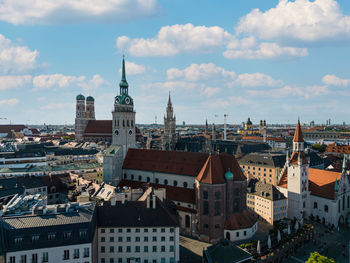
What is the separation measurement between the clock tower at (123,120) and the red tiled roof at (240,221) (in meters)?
42.7

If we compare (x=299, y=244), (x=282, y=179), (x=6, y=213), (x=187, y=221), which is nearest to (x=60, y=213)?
(x=6, y=213)

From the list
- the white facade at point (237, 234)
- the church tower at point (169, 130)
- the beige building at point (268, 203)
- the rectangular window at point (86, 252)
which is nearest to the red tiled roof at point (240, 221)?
the white facade at point (237, 234)

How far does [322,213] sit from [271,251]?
34309mm

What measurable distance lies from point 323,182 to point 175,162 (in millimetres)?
47081

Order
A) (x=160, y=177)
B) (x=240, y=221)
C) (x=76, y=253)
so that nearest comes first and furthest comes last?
(x=76, y=253)
(x=240, y=221)
(x=160, y=177)

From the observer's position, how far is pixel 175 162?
291ft

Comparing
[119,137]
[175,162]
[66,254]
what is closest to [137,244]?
[66,254]

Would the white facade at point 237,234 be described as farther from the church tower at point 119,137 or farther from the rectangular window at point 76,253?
the church tower at point 119,137

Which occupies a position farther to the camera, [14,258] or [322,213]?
[322,213]

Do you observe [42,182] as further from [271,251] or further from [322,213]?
[322,213]

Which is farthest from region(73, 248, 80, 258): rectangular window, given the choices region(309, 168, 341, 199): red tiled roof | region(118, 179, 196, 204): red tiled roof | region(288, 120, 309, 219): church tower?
region(309, 168, 341, 199): red tiled roof

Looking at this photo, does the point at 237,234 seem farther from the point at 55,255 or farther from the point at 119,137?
the point at 119,137

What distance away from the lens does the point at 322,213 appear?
3583 inches

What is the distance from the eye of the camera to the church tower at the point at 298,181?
8944 cm
